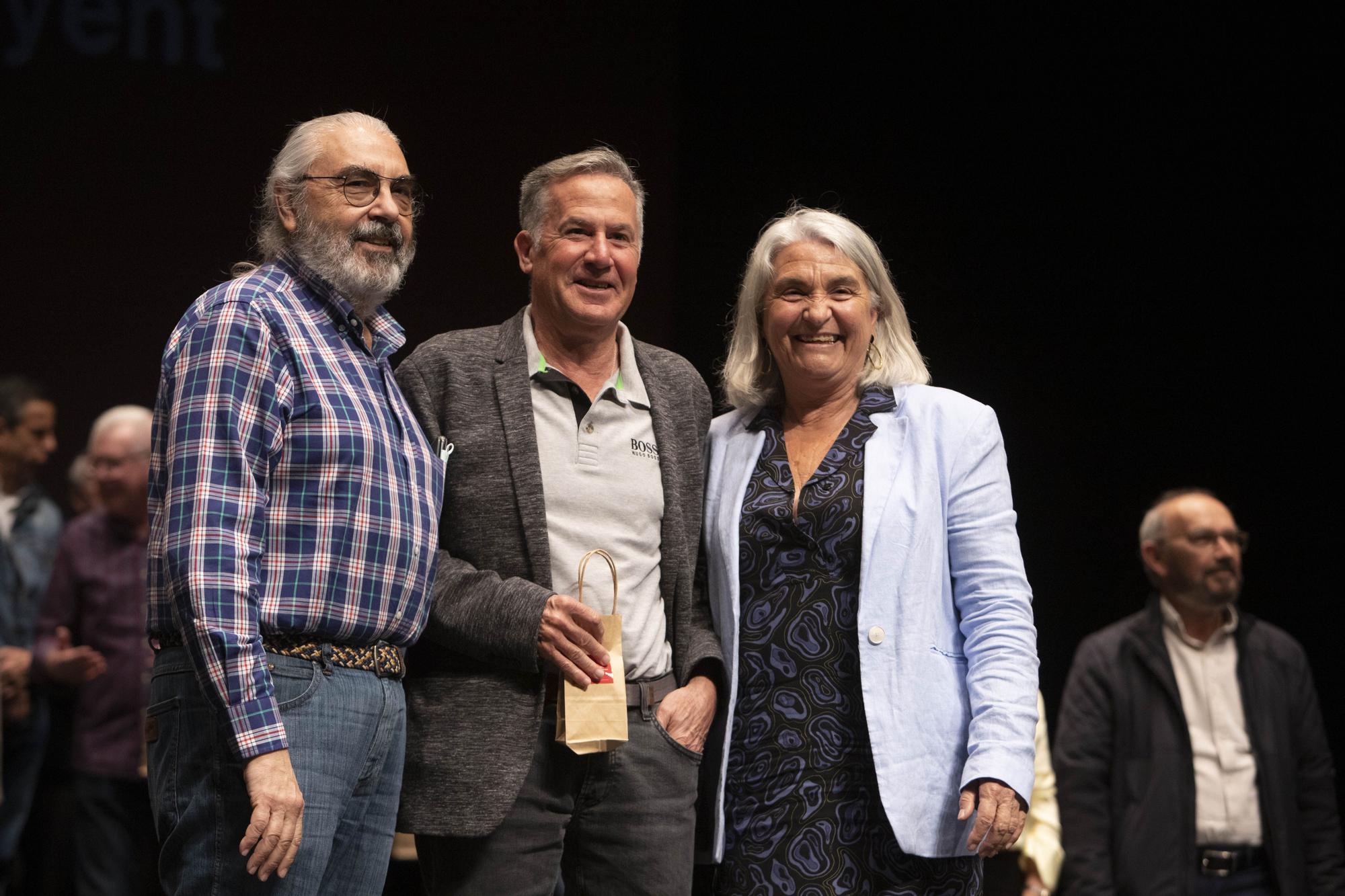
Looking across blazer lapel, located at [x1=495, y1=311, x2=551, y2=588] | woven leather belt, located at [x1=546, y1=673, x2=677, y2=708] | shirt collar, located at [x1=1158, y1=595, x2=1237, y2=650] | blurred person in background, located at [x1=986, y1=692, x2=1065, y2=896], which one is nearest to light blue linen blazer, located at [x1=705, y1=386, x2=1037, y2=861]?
woven leather belt, located at [x1=546, y1=673, x2=677, y2=708]

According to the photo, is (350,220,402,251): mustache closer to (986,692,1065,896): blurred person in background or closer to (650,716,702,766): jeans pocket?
(650,716,702,766): jeans pocket

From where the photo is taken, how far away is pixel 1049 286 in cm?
550

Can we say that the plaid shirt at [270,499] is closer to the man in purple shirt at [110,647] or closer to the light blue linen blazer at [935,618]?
the light blue linen blazer at [935,618]

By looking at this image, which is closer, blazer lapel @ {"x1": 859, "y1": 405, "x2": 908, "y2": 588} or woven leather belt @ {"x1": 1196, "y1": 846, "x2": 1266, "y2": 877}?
blazer lapel @ {"x1": 859, "y1": 405, "x2": 908, "y2": 588}

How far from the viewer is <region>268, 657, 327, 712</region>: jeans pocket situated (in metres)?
1.93

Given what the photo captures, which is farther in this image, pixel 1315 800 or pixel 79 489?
pixel 79 489

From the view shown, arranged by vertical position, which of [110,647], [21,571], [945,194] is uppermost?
[945,194]

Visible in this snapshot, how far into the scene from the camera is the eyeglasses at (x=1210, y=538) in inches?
191

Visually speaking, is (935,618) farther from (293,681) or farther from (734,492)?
(293,681)

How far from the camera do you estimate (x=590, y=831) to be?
2.28 metres

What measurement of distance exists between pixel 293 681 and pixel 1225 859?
3285 millimetres

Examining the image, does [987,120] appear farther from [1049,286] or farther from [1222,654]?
[1222,654]

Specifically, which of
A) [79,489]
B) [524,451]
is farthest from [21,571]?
[524,451]

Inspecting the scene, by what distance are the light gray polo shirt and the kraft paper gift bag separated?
113 mm
